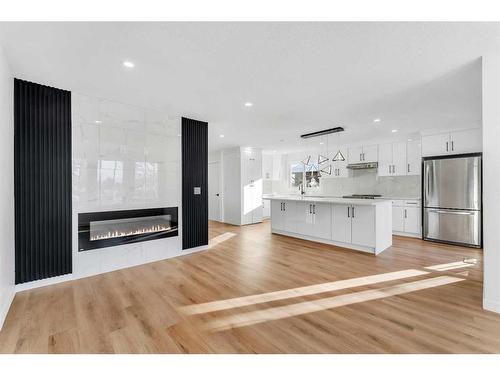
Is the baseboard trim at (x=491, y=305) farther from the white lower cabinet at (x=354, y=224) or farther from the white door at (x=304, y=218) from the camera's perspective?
the white door at (x=304, y=218)

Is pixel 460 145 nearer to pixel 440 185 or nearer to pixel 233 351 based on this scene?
pixel 440 185

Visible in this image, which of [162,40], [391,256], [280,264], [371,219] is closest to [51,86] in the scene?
[162,40]

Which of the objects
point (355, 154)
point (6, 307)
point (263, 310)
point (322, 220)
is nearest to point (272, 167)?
point (355, 154)

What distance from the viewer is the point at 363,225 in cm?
429

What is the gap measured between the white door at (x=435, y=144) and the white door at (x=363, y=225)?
7.86ft

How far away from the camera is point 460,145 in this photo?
4836mm

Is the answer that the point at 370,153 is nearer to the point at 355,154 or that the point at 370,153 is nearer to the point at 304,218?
the point at 355,154

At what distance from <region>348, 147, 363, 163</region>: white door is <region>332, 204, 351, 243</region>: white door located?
2768mm

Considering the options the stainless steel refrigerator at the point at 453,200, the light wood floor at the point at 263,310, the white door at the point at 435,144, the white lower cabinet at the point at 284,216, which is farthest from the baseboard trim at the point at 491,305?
the white door at the point at 435,144

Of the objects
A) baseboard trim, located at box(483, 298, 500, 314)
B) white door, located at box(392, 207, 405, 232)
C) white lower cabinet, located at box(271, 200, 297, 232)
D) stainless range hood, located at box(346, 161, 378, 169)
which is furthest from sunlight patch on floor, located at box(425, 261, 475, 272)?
stainless range hood, located at box(346, 161, 378, 169)

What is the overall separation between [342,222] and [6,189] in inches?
190

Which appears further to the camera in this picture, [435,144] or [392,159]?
[392,159]

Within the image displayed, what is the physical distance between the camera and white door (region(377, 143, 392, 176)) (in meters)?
6.15
